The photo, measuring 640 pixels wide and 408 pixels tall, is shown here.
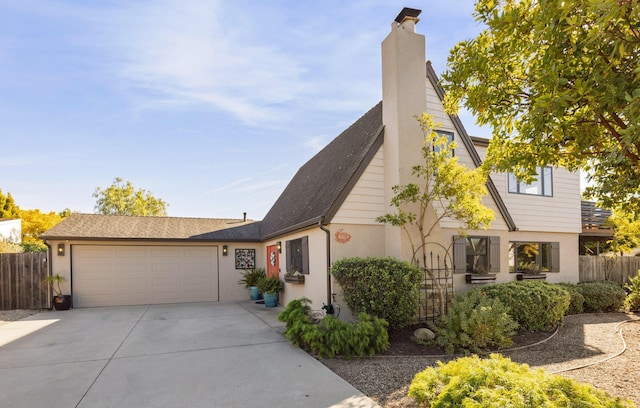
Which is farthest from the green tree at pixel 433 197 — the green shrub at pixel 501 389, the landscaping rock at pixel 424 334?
the green shrub at pixel 501 389

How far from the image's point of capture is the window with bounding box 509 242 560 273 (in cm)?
1109

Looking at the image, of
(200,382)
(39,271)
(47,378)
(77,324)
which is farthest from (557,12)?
(39,271)

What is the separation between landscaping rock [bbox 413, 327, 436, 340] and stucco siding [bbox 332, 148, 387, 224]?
112 inches

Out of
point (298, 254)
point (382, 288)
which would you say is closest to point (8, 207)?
point (298, 254)

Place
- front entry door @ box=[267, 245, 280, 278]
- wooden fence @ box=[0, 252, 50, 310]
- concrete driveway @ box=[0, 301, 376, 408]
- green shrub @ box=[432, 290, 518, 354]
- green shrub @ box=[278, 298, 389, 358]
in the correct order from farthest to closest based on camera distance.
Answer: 1. front entry door @ box=[267, 245, 280, 278]
2. wooden fence @ box=[0, 252, 50, 310]
3. green shrub @ box=[432, 290, 518, 354]
4. green shrub @ box=[278, 298, 389, 358]
5. concrete driveway @ box=[0, 301, 376, 408]

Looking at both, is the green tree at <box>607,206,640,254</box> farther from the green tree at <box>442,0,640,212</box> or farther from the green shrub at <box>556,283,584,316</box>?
the green tree at <box>442,0,640,212</box>

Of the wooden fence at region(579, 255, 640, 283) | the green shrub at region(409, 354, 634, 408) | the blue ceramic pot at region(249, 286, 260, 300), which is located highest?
the green shrub at region(409, 354, 634, 408)

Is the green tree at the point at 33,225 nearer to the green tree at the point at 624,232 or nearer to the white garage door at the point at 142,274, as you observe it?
the white garage door at the point at 142,274

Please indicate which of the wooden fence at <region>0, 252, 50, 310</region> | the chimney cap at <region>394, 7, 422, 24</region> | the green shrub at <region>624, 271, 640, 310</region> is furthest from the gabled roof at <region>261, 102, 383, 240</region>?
the green shrub at <region>624, 271, 640, 310</region>

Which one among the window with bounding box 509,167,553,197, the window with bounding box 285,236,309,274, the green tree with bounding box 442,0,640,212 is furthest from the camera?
the window with bounding box 509,167,553,197

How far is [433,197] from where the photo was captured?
820cm

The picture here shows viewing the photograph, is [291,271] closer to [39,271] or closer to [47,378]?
[47,378]

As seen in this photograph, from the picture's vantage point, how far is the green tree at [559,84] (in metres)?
2.96

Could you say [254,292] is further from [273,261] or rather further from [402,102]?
[402,102]
